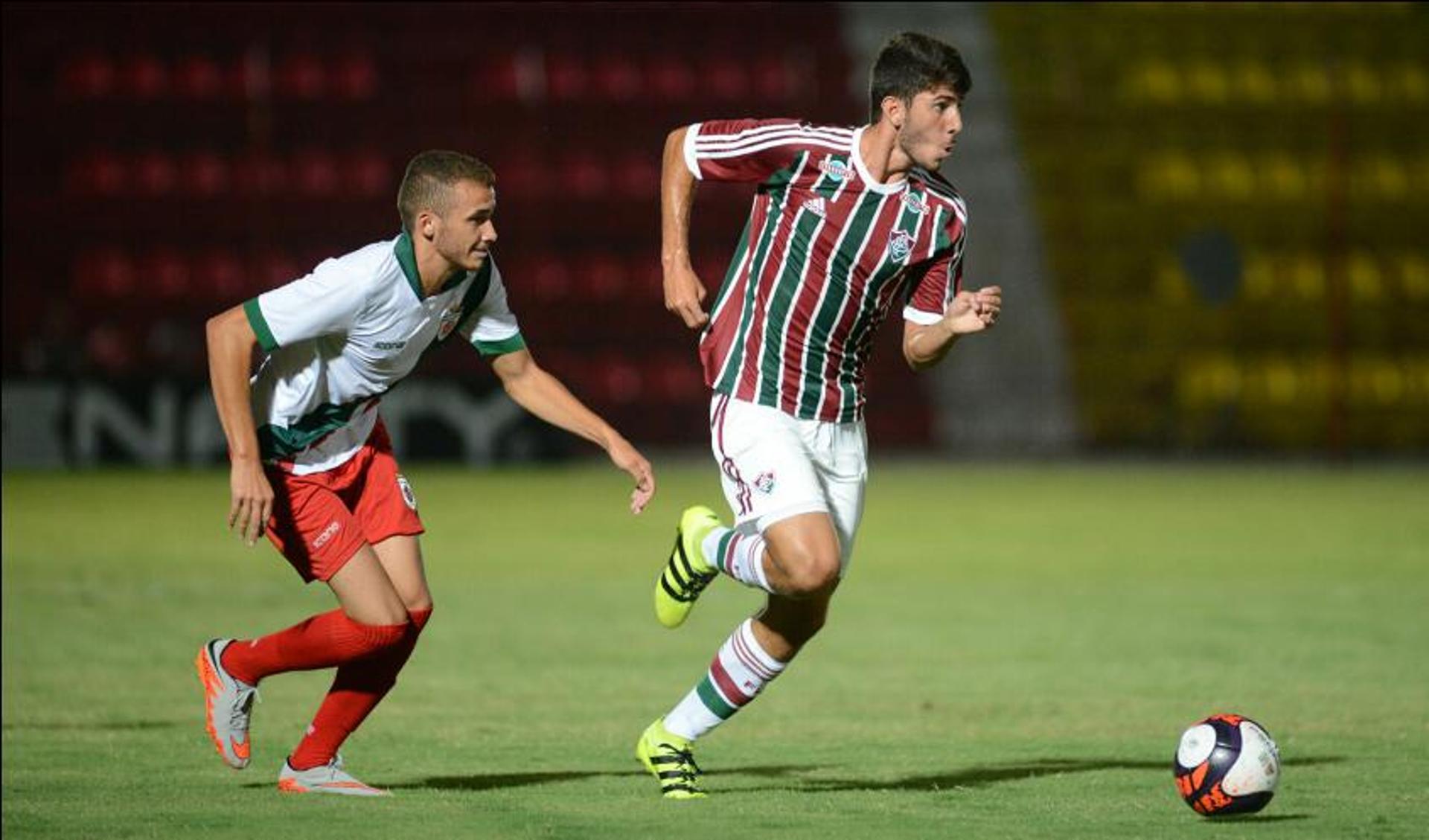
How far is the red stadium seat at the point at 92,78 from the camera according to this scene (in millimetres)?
23984

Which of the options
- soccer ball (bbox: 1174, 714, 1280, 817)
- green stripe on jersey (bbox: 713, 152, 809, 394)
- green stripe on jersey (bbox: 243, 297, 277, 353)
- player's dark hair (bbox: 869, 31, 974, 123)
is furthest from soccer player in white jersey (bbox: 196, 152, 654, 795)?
soccer ball (bbox: 1174, 714, 1280, 817)

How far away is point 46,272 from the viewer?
23328 millimetres

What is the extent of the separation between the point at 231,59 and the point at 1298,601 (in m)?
16.1

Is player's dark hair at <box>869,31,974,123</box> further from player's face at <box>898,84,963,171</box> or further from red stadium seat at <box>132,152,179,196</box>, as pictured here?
red stadium seat at <box>132,152,179,196</box>

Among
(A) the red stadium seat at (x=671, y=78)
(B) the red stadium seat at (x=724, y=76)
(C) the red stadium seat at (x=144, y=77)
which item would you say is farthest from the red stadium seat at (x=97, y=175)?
(B) the red stadium seat at (x=724, y=76)

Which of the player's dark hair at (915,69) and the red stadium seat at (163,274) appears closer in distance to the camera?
the player's dark hair at (915,69)

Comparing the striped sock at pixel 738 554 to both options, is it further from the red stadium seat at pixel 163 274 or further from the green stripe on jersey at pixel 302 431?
the red stadium seat at pixel 163 274

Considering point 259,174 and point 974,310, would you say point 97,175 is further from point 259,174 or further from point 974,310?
point 974,310

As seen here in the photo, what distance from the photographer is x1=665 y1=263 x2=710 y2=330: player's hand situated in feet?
19.1

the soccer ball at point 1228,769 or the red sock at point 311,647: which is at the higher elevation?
the red sock at point 311,647

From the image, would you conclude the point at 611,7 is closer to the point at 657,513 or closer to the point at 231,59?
the point at 231,59

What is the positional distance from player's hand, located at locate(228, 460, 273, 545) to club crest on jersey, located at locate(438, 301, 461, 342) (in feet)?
2.48

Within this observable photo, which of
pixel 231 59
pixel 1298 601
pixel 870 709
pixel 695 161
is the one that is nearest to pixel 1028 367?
pixel 231 59

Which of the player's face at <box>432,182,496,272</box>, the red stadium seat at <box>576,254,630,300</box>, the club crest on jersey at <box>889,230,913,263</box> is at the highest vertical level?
the player's face at <box>432,182,496,272</box>
